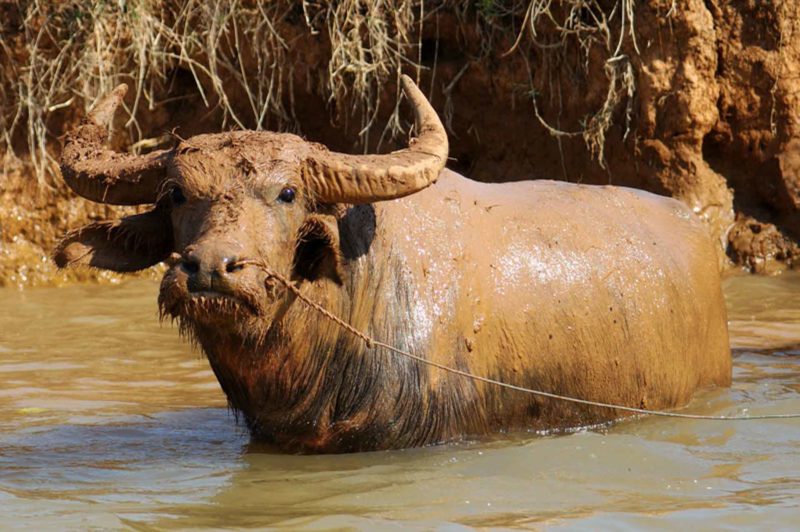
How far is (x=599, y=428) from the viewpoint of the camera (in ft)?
20.3

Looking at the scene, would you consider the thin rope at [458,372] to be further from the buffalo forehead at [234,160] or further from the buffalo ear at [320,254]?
the buffalo forehead at [234,160]

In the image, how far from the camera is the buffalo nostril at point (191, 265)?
4.82 meters

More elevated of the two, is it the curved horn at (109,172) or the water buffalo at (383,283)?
the curved horn at (109,172)

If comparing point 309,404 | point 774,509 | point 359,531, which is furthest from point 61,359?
point 774,509

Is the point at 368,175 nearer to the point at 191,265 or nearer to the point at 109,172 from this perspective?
the point at 191,265

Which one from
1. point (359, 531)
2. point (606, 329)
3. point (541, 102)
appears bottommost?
point (359, 531)

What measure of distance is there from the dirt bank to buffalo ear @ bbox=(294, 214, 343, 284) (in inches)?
184

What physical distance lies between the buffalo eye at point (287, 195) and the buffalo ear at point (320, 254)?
0.48 ft

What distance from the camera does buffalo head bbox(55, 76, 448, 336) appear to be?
16.1ft

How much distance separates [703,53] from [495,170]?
1.78m

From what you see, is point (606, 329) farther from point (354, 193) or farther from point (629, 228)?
point (354, 193)

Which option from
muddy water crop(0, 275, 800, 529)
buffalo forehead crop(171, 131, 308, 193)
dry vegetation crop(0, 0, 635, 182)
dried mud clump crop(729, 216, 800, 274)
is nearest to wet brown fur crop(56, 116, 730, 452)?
buffalo forehead crop(171, 131, 308, 193)

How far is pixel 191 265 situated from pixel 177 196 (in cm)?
58

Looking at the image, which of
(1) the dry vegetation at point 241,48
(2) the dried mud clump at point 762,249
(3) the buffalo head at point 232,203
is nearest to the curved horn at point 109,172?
(3) the buffalo head at point 232,203
